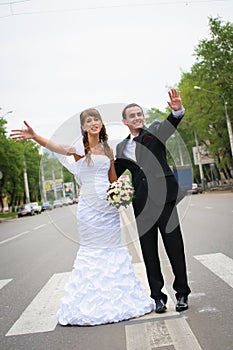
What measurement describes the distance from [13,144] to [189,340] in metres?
51.6

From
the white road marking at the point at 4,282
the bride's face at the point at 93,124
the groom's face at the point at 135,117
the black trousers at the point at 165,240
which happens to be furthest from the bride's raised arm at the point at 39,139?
the white road marking at the point at 4,282

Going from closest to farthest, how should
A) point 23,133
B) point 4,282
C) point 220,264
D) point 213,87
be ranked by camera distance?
1. point 23,133
2. point 220,264
3. point 4,282
4. point 213,87

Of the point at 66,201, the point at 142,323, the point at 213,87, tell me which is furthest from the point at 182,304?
the point at 213,87

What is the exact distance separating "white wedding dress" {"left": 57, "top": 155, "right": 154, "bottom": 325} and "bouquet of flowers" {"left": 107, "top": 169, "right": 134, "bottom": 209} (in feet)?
0.59

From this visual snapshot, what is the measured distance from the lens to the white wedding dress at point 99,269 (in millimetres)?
5125

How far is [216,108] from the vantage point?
45750 mm

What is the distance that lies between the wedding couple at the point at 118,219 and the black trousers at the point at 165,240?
10 mm

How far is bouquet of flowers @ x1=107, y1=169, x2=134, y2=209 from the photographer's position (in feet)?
16.5

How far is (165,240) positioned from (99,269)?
0.76 metres

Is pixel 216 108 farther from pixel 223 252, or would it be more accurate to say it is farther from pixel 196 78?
pixel 223 252

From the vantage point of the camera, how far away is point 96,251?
5.38 meters

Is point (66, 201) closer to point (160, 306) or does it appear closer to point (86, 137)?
point (86, 137)

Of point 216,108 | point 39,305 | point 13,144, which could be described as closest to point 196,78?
point 216,108

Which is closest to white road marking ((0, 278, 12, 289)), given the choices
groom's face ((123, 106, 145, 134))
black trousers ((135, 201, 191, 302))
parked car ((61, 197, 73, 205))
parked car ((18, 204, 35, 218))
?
parked car ((61, 197, 73, 205))
